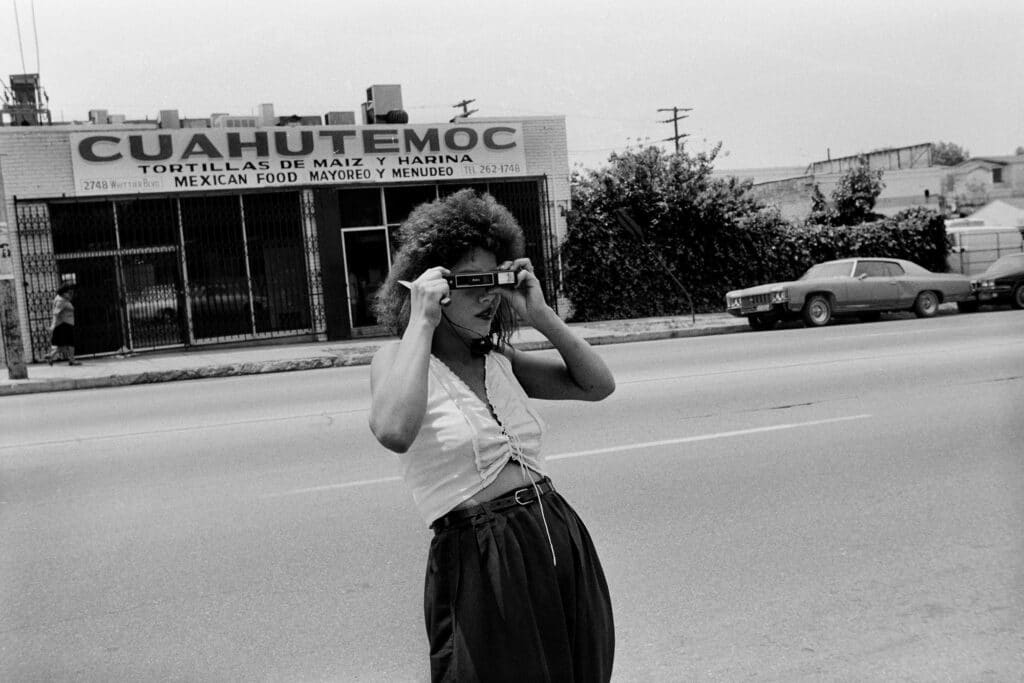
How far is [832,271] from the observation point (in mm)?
20938

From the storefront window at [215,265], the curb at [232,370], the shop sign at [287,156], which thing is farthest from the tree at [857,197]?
the storefront window at [215,265]

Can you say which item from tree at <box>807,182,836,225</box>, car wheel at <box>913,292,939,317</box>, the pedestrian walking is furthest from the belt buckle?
tree at <box>807,182,836,225</box>

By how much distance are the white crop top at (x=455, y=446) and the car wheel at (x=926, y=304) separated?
2065cm

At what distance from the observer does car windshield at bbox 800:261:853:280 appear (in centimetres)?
2072

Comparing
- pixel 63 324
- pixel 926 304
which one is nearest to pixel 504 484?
pixel 63 324

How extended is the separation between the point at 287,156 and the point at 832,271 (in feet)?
38.5

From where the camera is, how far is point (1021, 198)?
200ft

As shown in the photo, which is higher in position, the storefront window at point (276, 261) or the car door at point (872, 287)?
the storefront window at point (276, 261)

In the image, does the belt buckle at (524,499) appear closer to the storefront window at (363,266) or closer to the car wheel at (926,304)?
the storefront window at (363,266)

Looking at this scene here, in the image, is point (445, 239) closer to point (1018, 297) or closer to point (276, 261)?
point (276, 261)

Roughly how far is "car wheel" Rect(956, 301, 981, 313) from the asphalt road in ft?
43.9

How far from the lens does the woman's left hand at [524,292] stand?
8.54 ft

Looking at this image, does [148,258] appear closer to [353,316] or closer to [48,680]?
[353,316]

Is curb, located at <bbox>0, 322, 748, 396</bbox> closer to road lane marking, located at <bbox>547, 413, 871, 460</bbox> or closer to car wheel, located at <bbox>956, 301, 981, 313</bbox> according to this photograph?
road lane marking, located at <bbox>547, 413, 871, 460</bbox>
